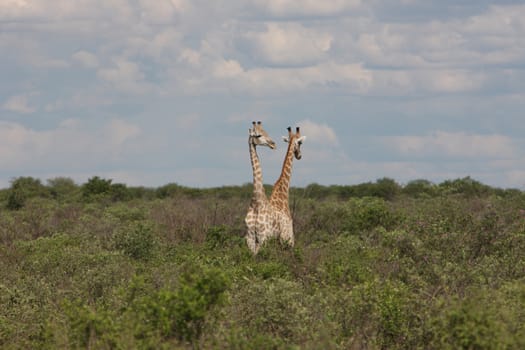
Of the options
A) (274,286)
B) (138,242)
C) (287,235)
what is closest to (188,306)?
(274,286)

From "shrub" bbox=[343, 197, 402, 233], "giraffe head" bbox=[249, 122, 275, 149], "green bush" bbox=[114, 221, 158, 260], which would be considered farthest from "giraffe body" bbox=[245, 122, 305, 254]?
"shrub" bbox=[343, 197, 402, 233]

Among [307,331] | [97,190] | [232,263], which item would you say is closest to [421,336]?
[307,331]

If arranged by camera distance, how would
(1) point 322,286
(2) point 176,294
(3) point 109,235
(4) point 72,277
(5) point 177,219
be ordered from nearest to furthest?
(2) point 176,294 → (1) point 322,286 → (4) point 72,277 → (3) point 109,235 → (5) point 177,219

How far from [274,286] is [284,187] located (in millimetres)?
6383

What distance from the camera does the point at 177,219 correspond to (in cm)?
2167

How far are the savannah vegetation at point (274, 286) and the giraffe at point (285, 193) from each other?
446mm

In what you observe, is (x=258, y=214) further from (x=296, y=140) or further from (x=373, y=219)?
(x=373, y=219)

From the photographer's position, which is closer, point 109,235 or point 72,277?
point 72,277

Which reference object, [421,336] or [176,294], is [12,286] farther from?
[421,336]

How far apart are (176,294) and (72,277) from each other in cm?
474

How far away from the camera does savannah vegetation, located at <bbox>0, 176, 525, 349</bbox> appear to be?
8.99 m

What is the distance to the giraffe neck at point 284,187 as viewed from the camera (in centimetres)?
1633

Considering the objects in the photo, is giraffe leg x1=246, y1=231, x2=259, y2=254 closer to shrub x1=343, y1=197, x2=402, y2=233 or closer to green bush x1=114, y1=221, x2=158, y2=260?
green bush x1=114, y1=221, x2=158, y2=260

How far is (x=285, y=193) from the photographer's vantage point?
653 inches
